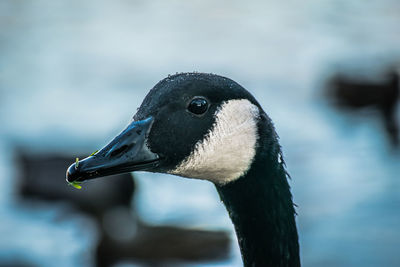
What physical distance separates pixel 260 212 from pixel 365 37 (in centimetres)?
1200

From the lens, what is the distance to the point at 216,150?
12.2 feet

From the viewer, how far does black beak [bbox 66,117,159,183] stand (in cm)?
354

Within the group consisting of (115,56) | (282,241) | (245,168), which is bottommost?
(282,241)

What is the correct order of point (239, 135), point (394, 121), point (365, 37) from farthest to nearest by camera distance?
point (365, 37) → point (394, 121) → point (239, 135)

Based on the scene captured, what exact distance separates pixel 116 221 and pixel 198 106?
6.13 m

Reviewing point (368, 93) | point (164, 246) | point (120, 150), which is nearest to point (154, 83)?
point (368, 93)

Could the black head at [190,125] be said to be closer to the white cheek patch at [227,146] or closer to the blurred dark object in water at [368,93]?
the white cheek patch at [227,146]

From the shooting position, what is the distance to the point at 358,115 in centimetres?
1273

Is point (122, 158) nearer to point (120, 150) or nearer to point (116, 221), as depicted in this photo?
point (120, 150)

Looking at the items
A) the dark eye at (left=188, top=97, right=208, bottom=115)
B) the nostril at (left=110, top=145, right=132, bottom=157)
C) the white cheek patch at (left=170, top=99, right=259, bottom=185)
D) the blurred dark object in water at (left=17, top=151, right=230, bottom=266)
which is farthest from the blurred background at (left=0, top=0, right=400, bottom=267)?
the nostril at (left=110, top=145, right=132, bottom=157)

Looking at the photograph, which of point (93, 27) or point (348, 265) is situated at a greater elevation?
point (93, 27)

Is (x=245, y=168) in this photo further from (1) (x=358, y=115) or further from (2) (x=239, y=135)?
(1) (x=358, y=115)

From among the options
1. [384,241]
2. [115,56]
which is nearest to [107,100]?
[115,56]

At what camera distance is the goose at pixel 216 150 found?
12.0 feet
